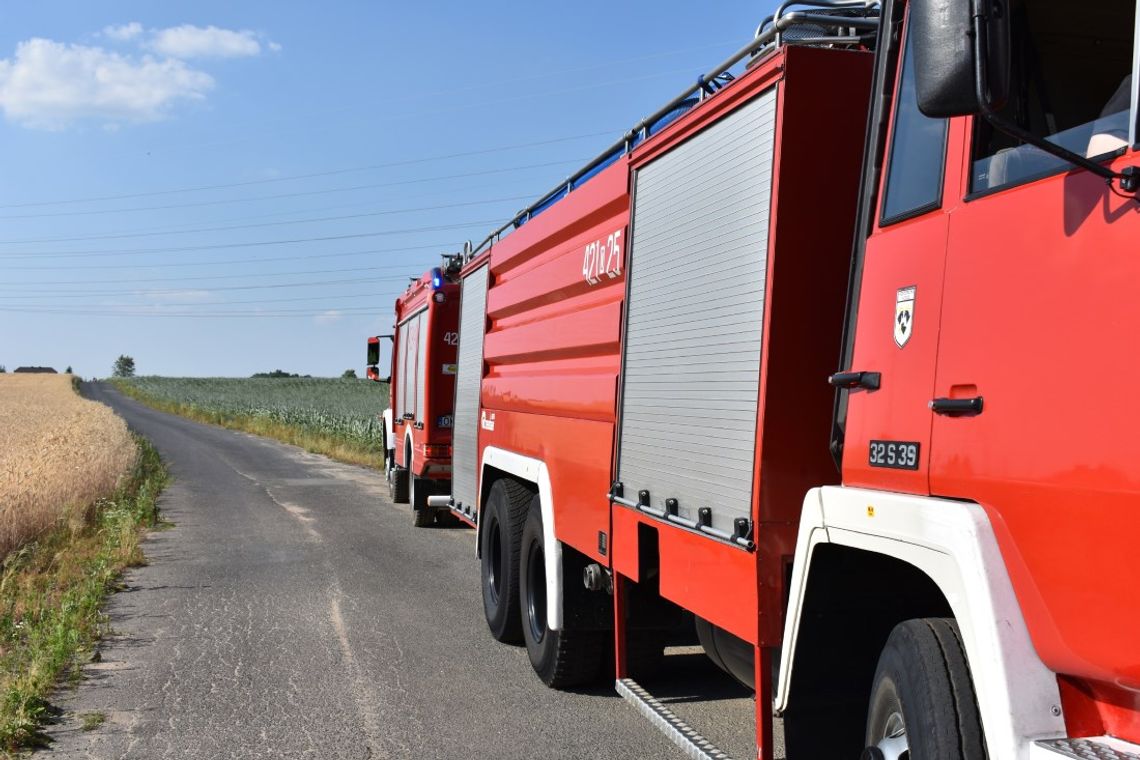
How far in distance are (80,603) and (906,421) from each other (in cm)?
691

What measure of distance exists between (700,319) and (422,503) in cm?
998

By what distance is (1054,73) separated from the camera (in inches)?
110

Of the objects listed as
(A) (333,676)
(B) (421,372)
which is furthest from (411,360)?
(A) (333,676)

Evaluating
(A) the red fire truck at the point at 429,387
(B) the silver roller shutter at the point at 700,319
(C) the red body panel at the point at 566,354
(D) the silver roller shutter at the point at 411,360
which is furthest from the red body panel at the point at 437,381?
(B) the silver roller shutter at the point at 700,319

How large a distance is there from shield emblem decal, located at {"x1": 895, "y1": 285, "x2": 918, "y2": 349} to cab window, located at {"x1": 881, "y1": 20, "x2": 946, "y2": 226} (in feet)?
0.70

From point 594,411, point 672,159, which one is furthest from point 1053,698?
point 594,411

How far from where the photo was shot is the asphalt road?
5.30m

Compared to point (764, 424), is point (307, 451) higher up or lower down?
A: lower down

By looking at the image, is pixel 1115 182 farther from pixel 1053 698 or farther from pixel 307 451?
pixel 307 451

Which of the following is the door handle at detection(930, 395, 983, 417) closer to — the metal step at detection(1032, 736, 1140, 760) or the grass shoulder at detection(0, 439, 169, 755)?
the metal step at detection(1032, 736, 1140, 760)

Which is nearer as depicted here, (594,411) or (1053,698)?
(1053,698)

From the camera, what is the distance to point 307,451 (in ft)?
98.6

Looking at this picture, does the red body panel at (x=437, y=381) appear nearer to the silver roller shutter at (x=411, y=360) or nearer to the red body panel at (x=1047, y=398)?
the silver roller shutter at (x=411, y=360)

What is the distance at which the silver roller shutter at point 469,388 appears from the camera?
28.3 feet
